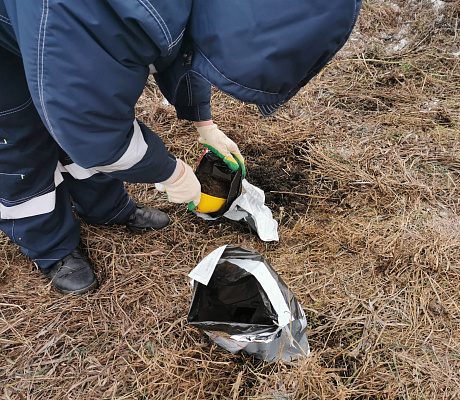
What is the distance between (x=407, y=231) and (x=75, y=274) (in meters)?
1.48

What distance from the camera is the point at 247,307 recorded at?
146cm

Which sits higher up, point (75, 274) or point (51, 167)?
point (51, 167)

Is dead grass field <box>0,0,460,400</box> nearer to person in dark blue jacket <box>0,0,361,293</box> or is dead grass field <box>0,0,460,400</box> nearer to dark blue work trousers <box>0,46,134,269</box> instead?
dark blue work trousers <box>0,46,134,269</box>

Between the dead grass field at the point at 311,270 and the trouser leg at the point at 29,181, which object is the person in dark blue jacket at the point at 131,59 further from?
the dead grass field at the point at 311,270

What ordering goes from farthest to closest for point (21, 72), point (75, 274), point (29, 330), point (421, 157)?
1. point (421, 157)
2. point (75, 274)
3. point (29, 330)
4. point (21, 72)

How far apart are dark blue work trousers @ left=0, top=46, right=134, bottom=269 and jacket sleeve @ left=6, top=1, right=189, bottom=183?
40 centimetres

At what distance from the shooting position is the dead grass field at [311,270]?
52.9 inches

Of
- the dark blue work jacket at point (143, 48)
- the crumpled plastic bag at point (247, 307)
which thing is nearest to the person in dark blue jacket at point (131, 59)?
the dark blue work jacket at point (143, 48)

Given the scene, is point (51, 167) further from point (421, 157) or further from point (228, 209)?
point (421, 157)

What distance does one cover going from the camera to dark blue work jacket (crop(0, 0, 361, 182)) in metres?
0.77

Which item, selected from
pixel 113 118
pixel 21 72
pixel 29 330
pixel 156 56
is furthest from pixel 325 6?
pixel 29 330

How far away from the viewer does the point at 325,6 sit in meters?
0.75

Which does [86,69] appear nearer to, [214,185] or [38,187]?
[38,187]

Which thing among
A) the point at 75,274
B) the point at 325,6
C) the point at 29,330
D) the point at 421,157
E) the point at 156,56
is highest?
the point at 325,6
